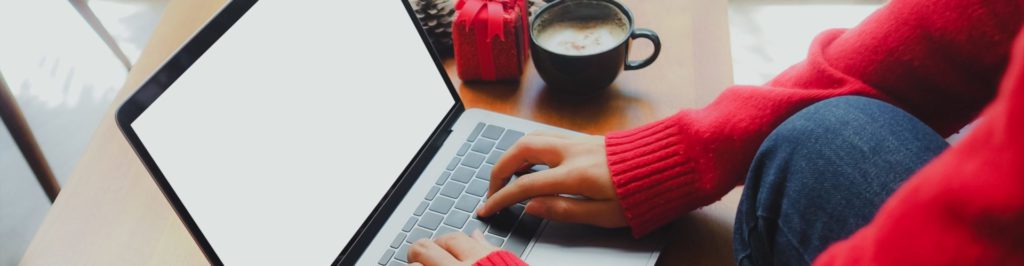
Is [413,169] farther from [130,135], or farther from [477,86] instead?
[130,135]

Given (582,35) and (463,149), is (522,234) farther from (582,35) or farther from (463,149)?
(582,35)

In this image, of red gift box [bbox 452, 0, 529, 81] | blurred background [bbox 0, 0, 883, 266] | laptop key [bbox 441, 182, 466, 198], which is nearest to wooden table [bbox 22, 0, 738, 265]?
red gift box [bbox 452, 0, 529, 81]

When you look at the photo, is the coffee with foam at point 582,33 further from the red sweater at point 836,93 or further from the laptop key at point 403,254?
the laptop key at point 403,254

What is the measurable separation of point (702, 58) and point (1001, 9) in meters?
0.32

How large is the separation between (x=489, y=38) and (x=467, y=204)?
0.58 ft

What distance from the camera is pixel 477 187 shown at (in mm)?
697

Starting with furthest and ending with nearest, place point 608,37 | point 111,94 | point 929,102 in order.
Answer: point 111,94
point 608,37
point 929,102

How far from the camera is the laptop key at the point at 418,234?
65cm

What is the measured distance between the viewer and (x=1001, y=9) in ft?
1.79

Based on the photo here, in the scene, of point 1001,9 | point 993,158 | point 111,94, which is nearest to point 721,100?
point 1001,9

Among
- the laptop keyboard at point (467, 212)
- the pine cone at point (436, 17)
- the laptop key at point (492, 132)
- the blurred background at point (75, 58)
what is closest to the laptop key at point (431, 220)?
the laptop keyboard at point (467, 212)

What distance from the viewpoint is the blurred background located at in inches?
60.6

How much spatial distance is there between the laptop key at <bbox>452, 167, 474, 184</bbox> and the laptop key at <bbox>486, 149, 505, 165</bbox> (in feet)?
0.07

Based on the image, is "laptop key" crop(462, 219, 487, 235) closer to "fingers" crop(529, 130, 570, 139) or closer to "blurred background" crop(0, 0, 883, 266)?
"fingers" crop(529, 130, 570, 139)
